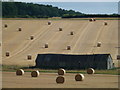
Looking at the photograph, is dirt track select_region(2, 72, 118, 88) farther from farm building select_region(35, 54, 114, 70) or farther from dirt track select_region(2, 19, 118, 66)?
dirt track select_region(2, 19, 118, 66)

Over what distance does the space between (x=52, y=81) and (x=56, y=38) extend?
31734 millimetres

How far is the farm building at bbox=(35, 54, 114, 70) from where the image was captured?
1682 inches

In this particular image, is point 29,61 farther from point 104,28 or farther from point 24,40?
point 104,28

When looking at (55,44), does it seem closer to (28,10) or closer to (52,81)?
(52,81)

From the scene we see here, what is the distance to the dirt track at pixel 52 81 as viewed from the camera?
1183 inches

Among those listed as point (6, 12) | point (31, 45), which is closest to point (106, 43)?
point (31, 45)

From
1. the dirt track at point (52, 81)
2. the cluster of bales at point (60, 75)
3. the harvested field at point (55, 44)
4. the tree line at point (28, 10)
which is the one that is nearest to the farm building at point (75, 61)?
the harvested field at point (55, 44)

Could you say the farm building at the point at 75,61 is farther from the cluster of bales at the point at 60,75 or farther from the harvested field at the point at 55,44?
the cluster of bales at the point at 60,75

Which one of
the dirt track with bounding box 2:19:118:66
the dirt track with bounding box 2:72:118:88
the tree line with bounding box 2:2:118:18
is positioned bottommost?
the dirt track with bounding box 2:72:118:88

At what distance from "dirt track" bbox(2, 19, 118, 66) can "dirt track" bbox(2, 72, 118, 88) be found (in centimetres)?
1088

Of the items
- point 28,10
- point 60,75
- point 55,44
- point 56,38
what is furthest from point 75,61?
point 28,10

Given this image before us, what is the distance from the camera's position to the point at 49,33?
68.7 m

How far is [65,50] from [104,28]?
55.9 ft

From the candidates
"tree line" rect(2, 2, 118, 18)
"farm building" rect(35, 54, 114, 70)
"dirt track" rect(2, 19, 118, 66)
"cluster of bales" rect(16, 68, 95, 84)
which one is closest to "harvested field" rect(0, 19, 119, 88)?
"dirt track" rect(2, 19, 118, 66)
